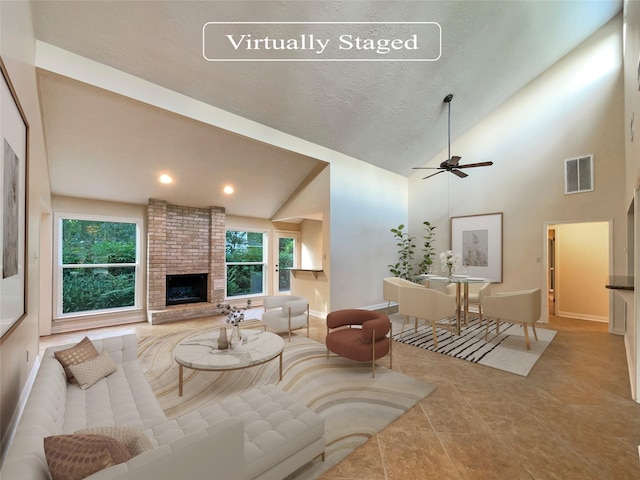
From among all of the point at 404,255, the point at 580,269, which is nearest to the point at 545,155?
the point at 580,269

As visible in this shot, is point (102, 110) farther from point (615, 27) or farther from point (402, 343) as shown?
point (615, 27)

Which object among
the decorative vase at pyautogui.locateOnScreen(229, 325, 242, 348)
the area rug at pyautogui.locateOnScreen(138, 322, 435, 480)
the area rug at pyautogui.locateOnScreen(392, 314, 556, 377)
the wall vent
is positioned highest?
the wall vent

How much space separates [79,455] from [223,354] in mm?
1692

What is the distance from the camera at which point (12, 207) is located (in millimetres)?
1754

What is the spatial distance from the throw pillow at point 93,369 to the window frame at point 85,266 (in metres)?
3.28

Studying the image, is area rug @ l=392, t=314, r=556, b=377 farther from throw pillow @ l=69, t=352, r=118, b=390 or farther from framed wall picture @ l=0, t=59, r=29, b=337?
framed wall picture @ l=0, t=59, r=29, b=337

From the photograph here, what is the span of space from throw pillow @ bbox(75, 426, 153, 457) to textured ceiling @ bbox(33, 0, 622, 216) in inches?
132

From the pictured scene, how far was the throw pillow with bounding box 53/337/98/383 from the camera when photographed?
2203mm

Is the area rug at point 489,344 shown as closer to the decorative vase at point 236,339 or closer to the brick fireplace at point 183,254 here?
the decorative vase at point 236,339

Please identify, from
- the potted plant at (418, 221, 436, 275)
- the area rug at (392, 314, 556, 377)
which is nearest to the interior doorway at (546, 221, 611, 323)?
the area rug at (392, 314, 556, 377)

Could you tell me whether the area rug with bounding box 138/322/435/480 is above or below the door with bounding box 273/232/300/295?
below

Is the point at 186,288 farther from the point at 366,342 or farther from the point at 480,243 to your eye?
the point at 480,243

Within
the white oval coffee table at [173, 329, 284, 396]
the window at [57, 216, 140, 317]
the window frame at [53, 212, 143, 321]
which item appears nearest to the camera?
the white oval coffee table at [173, 329, 284, 396]

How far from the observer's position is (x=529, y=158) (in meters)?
5.43
